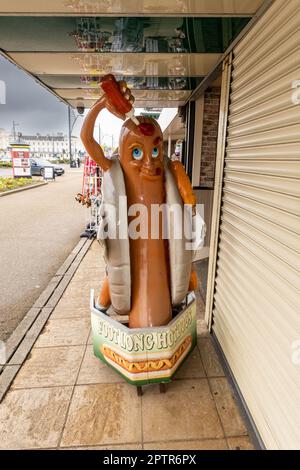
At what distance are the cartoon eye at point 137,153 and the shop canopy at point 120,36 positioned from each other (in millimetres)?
837

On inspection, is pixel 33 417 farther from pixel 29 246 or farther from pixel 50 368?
pixel 29 246

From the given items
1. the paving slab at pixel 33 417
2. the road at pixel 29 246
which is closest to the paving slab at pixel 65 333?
the road at pixel 29 246

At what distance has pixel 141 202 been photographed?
227 centimetres

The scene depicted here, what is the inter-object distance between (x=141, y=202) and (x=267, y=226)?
0.91 meters

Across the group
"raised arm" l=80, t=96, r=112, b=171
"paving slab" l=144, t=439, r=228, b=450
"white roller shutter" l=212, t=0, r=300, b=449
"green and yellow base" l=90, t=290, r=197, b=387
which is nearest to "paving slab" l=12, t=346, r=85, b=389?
"green and yellow base" l=90, t=290, r=197, b=387

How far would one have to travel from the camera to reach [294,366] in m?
1.53

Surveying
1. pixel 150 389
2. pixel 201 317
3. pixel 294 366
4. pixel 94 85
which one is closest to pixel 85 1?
pixel 94 85

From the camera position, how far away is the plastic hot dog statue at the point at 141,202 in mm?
2166

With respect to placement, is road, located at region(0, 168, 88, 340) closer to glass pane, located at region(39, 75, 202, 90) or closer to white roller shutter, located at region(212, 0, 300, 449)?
white roller shutter, located at region(212, 0, 300, 449)

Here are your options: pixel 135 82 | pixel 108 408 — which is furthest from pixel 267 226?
pixel 135 82

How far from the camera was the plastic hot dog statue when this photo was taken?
7.11 ft

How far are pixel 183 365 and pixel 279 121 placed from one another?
2112mm

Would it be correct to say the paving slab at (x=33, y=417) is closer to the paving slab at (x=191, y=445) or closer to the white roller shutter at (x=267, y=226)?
the paving slab at (x=191, y=445)

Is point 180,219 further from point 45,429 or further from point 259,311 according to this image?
point 45,429
